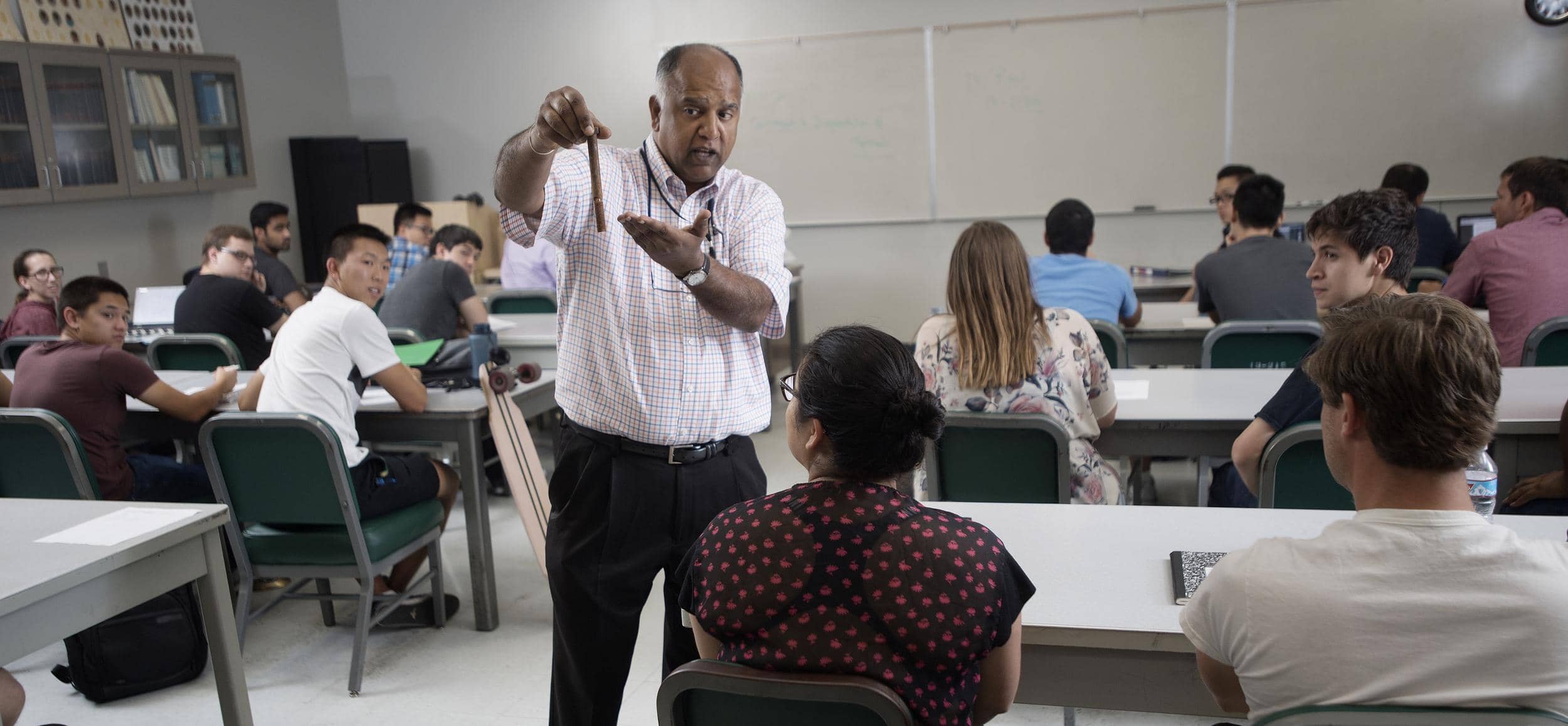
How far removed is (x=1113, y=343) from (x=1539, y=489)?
1468 mm

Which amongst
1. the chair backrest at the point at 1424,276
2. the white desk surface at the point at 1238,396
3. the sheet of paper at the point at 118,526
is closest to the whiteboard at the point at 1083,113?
the chair backrest at the point at 1424,276

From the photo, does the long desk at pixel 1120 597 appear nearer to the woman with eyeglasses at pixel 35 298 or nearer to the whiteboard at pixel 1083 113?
the woman with eyeglasses at pixel 35 298

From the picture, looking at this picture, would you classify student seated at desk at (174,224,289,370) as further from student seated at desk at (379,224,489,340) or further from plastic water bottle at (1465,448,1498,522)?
plastic water bottle at (1465,448,1498,522)

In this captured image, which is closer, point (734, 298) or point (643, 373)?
point (734, 298)

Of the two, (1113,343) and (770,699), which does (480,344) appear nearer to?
(1113,343)

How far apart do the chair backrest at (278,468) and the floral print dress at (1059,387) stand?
1.50 meters

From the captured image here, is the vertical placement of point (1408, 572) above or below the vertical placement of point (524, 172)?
below

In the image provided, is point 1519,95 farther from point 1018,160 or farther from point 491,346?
point 491,346

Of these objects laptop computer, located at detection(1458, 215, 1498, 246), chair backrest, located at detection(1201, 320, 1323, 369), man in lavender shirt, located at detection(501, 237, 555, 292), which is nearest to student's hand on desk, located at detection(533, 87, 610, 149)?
chair backrest, located at detection(1201, 320, 1323, 369)

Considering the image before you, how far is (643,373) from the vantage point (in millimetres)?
1844

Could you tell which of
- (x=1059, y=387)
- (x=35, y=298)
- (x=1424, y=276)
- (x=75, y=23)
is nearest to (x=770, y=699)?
(x=1059, y=387)

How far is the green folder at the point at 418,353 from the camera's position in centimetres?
348

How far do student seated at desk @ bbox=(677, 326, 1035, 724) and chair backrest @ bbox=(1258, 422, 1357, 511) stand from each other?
941 mm

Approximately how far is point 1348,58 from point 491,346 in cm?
521
